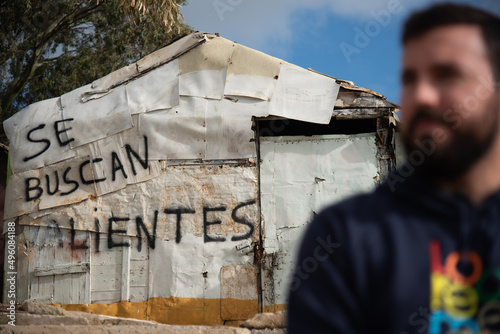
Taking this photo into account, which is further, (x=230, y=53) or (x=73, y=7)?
(x=73, y=7)

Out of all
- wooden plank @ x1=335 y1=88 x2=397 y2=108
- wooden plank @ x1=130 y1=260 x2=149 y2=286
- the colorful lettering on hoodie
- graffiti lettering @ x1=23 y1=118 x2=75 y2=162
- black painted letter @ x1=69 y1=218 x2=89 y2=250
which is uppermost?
wooden plank @ x1=335 y1=88 x2=397 y2=108

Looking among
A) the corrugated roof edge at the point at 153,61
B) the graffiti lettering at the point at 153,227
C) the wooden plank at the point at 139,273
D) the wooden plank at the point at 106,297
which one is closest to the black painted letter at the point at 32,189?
the graffiti lettering at the point at 153,227

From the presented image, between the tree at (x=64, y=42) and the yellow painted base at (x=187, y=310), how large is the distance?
9368 mm

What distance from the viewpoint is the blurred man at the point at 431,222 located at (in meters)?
1.19

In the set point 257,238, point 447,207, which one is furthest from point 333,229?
point 257,238

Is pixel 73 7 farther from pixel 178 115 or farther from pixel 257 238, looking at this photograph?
pixel 257 238

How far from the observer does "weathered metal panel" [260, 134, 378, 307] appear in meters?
8.93

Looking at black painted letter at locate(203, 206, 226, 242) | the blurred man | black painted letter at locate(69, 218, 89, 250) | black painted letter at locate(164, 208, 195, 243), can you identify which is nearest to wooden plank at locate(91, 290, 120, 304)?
black painted letter at locate(69, 218, 89, 250)

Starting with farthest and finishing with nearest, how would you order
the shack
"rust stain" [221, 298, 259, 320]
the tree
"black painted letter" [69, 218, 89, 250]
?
the tree < "black painted letter" [69, 218, 89, 250] < the shack < "rust stain" [221, 298, 259, 320]

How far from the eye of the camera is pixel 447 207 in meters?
1.25

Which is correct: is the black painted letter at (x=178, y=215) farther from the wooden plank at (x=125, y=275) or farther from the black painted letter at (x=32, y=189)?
the black painted letter at (x=32, y=189)

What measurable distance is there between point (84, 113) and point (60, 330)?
4.96 meters

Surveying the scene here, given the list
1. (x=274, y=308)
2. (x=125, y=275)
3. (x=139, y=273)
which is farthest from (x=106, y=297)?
(x=274, y=308)

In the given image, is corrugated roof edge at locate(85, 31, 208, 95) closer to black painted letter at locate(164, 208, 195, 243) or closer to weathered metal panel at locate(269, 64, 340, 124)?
weathered metal panel at locate(269, 64, 340, 124)
